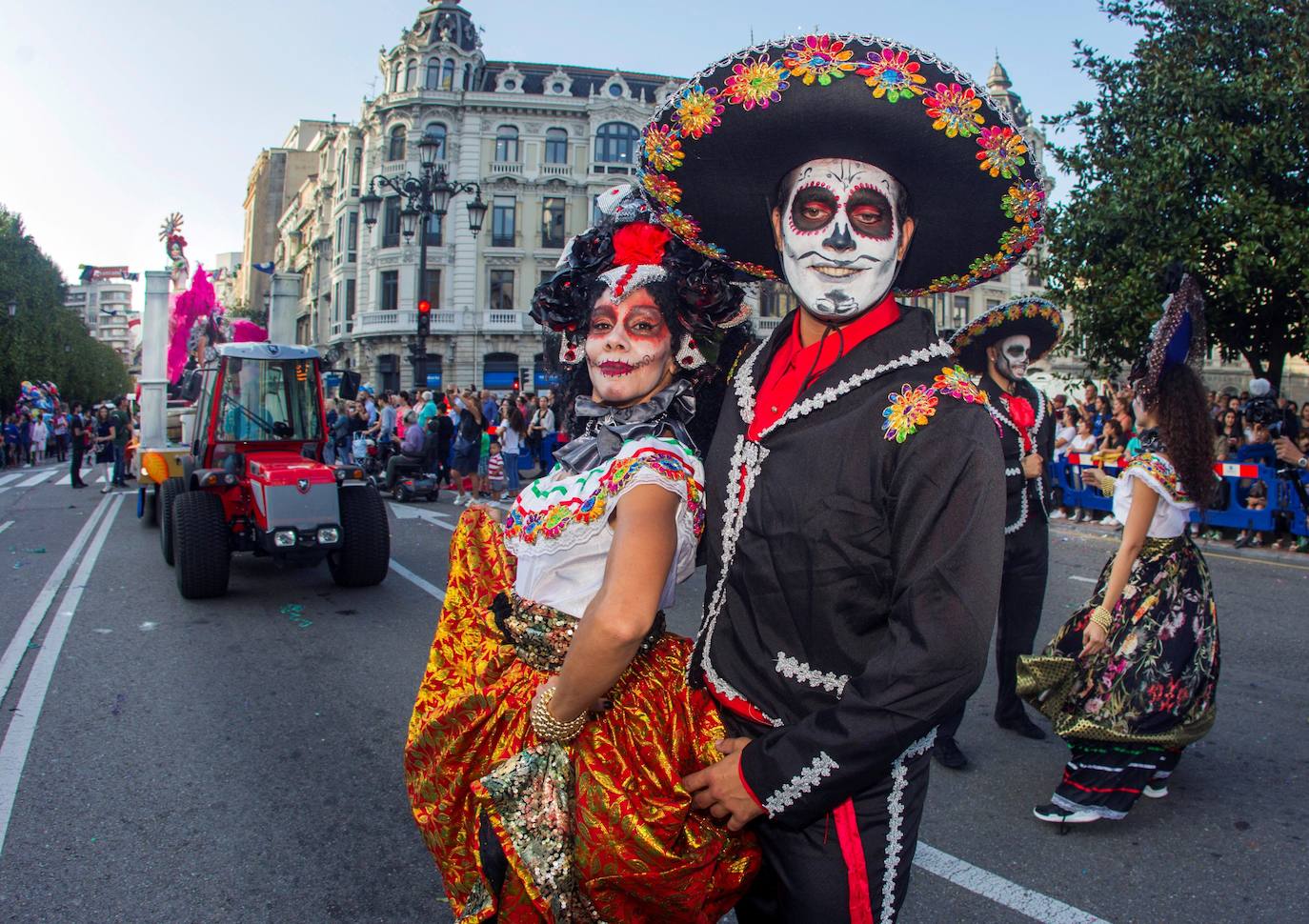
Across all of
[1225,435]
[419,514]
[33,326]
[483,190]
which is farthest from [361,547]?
[33,326]

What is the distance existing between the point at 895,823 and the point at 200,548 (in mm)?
7490

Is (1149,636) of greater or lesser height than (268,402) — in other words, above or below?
below

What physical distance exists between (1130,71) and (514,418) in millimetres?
10979

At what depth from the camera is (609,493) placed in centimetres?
190

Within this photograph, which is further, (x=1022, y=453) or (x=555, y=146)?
(x=555, y=146)

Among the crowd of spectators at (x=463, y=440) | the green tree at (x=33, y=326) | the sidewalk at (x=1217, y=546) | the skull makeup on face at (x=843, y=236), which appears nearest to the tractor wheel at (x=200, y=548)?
the crowd of spectators at (x=463, y=440)

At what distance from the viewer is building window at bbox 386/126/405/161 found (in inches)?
1849

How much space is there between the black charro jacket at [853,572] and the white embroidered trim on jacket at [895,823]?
1.3 inches

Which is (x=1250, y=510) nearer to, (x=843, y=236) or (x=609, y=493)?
(x=843, y=236)

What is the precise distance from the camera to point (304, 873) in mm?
3596

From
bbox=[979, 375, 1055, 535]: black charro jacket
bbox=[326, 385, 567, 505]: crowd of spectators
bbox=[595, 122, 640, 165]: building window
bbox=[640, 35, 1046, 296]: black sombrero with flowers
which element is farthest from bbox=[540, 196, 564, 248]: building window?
bbox=[640, 35, 1046, 296]: black sombrero with flowers

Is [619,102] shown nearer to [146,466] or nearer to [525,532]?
[146,466]

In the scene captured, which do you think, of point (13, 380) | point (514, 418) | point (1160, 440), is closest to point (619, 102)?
point (13, 380)

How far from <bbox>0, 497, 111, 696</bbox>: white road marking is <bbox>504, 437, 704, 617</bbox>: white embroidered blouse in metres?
5.17
